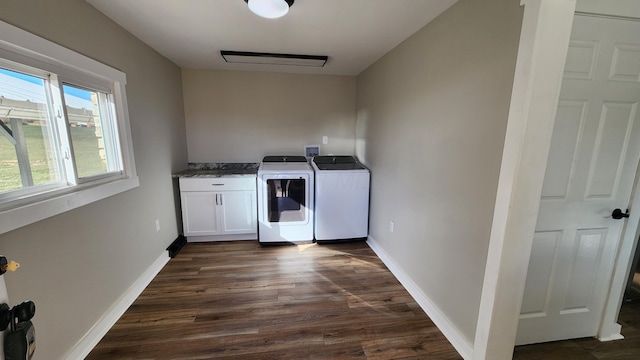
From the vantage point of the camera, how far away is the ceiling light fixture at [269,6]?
140 centimetres

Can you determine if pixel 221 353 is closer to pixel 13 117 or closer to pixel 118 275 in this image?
pixel 118 275

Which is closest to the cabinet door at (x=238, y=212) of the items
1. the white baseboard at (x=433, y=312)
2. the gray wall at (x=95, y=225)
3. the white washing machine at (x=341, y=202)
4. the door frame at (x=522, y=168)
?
the gray wall at (x=95, y=225)

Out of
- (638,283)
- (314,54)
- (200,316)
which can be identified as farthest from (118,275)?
(638,283)

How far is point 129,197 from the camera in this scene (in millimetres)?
1975

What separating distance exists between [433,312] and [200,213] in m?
2.60

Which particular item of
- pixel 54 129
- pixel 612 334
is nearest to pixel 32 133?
pixel 54 129

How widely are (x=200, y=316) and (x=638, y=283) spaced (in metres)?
3.44

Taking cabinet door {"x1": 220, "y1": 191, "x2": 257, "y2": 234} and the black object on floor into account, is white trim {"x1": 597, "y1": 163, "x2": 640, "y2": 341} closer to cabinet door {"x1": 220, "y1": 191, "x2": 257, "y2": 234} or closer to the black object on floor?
cabinet door {"x1": 220, "y1": 191, "x2": 257, "y2": 234}

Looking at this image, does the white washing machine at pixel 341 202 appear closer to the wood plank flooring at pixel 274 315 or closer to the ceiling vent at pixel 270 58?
the wood plank flooring at pixel 274 315

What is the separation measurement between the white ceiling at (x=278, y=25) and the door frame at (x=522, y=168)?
667 mm

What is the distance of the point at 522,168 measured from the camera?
115 cm

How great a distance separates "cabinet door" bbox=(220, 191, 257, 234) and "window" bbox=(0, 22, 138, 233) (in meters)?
1.15

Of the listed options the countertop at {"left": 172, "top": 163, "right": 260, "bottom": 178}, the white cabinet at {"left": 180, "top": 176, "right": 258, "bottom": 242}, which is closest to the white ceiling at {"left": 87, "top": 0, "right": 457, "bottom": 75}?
the countertop at {"left": 172, "top": 163, "right": 260, "bottom": 178}

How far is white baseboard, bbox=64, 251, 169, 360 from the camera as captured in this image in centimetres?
146
